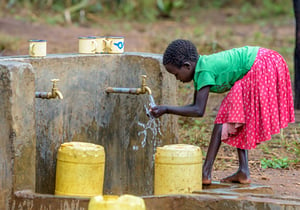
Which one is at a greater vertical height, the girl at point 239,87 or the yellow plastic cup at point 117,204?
the girl at point 239,87

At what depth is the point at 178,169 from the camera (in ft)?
12.5

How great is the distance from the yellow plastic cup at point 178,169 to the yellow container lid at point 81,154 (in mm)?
350

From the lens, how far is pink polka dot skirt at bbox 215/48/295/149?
4.04 meters

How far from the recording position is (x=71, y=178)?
3.76 m

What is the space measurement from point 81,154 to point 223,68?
100cm

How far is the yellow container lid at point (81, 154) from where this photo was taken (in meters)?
3.73

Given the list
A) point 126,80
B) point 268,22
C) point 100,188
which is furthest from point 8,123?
point 268,22

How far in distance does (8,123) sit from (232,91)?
53.4 inches

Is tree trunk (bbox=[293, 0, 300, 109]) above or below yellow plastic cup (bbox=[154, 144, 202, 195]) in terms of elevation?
above

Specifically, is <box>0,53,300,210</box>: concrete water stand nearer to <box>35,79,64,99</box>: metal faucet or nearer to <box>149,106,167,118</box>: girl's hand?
<box>35,79,64,99</box>: metal faucet

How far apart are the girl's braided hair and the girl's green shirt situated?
67mm

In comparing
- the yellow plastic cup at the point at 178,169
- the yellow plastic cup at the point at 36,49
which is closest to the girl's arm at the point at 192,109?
the yellow plastic cup at the point at 178,169

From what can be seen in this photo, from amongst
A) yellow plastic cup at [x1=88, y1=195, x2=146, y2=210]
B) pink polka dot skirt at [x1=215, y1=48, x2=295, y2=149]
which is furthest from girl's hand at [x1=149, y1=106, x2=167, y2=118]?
yellow plastic cup at [x1=88, y1=195, x2=146, y2=210]

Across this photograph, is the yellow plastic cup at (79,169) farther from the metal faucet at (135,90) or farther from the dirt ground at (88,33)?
the dirt ground at (88,33)
